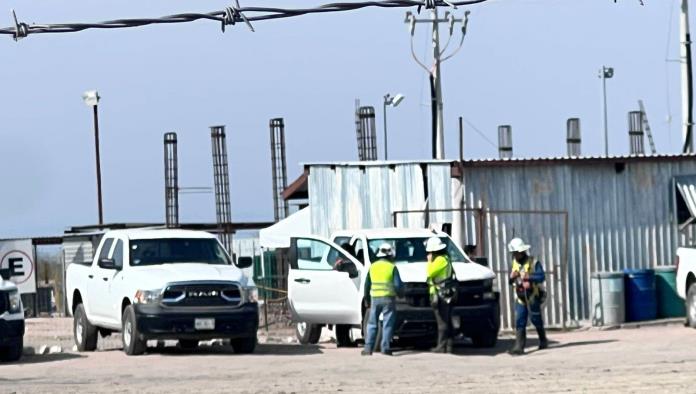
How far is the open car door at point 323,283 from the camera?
25484mm

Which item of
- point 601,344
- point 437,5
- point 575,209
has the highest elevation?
point 437,5

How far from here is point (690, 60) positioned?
36156 millimetres

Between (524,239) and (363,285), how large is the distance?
582 centimetres

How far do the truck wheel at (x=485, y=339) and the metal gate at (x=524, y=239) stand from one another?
412cm

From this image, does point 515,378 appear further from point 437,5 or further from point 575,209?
point 575,209

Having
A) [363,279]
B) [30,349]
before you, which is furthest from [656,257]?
[30,349]

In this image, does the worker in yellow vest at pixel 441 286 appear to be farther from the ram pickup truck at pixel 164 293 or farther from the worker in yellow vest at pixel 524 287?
the ram pickup truck at pixel 164 293

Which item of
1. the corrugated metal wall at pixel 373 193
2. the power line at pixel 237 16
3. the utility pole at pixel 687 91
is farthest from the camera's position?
the utility pole at pixel 687 91

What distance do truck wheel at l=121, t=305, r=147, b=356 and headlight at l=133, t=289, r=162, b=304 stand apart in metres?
0.18

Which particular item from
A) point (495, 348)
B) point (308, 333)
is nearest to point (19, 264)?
point (308, 333)

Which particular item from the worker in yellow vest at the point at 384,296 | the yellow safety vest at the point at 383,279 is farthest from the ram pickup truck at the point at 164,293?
the yellow safety vest at the point at 383,279

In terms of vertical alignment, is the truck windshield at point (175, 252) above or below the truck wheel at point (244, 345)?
above

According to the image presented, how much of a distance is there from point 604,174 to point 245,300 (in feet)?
30.0

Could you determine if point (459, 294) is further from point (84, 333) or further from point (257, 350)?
point (84, 333)
